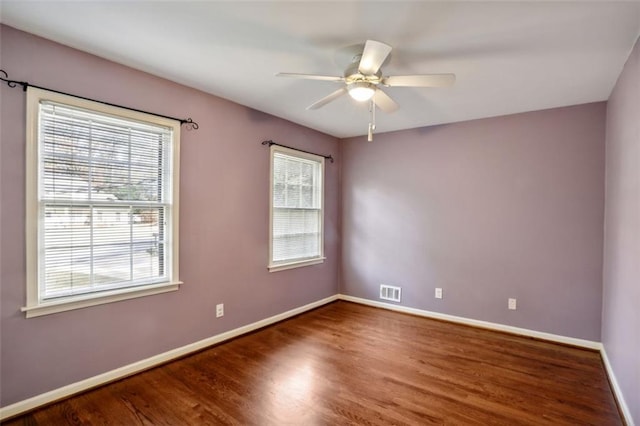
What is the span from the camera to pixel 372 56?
1885mm

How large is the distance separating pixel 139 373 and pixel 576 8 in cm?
384

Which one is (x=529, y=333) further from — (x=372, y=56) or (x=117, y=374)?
(x=117, y=374)

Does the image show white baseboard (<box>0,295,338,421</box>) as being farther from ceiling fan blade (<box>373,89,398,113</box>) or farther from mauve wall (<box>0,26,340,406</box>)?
ceiling fan blade (<box>373,89,398,113</box>)

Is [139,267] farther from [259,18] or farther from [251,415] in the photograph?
[259,18]

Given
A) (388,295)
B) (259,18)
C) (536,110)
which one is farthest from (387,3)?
(388,295)

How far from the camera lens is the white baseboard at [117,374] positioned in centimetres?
206

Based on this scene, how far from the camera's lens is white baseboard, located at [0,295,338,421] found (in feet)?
6.77

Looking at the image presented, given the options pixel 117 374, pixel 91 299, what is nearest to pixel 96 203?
pixel 91 299

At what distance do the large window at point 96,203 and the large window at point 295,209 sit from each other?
1295 mm

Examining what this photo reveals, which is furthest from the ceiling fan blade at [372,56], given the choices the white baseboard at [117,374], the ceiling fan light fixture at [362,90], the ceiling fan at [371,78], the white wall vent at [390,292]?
the white wall vent at [390,292]

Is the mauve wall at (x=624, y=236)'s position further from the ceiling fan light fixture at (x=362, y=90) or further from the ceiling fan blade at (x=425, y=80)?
the ceiling fan light fixture at (x=362, y=90)

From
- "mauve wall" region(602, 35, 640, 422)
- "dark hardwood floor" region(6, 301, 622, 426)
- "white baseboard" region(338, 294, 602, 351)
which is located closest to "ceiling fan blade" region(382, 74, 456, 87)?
"mauve wall" region(602, 35, 640, 422)

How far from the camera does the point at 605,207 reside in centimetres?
307

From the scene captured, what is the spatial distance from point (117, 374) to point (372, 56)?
294 centimetres
